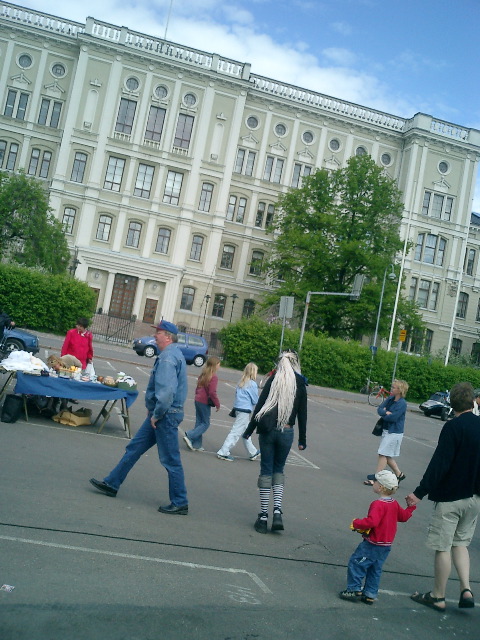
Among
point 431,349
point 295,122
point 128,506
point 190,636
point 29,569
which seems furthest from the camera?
point 431,349

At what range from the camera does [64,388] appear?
1086 centimetres

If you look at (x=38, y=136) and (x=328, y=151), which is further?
(x=328, y=151)

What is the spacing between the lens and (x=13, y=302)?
34.7 meters

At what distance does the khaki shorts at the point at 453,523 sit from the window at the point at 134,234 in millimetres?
46244

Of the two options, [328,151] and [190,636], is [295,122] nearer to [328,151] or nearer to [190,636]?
[328,151]

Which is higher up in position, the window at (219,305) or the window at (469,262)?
the window at (469,262)

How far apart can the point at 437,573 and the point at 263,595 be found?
5.33ft

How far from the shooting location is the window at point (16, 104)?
50.1 metres

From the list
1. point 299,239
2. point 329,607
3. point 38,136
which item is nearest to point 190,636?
point 329,607

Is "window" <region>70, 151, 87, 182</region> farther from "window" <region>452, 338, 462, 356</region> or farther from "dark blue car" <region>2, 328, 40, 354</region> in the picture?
"window" <region>452, 338, 462, 356</region>

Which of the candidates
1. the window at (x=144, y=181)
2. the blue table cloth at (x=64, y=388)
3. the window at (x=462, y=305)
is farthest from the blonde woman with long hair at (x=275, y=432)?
the window at (x=462, y=305)

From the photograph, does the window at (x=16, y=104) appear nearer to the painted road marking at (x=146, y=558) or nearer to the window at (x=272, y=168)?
the window at (x=272, y=168)

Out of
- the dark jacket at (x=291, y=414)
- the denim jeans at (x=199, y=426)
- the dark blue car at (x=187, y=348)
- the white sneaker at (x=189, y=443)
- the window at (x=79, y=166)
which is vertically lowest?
the white sneaker at (x=189, y=443)

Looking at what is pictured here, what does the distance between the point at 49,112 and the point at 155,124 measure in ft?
27.6
